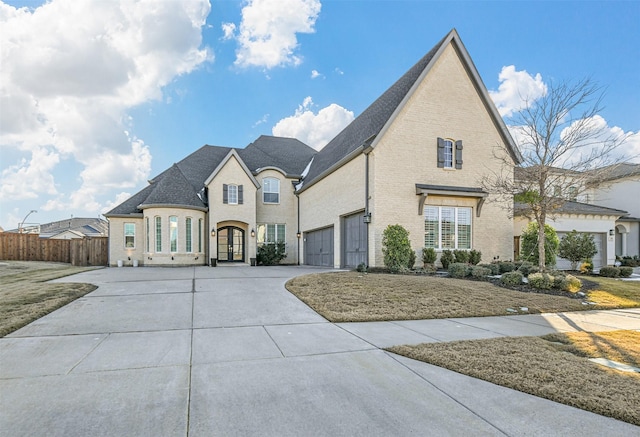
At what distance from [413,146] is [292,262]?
12577 millimetres

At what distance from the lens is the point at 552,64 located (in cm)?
1384

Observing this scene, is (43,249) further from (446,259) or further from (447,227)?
(447,227)

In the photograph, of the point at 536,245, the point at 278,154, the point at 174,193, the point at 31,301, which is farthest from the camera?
the point at 278,154

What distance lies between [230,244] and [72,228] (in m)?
40.8

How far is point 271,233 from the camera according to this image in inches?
969

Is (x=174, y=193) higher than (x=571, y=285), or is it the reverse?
(x=174, y=193)

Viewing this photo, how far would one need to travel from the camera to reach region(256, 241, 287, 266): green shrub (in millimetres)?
22953

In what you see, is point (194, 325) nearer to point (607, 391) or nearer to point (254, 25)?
point (607, 391)

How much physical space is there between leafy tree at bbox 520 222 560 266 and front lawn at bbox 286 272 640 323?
440 centimetres

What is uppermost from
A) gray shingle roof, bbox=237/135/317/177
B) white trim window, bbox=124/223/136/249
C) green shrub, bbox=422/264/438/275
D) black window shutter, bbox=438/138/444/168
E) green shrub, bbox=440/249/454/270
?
gray shingle roof, bbox=237/135/317/177

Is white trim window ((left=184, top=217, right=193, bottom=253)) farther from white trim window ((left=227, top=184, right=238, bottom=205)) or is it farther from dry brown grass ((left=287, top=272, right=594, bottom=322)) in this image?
dry brown grass ((left=287, top=272, right=594, bottom=322))

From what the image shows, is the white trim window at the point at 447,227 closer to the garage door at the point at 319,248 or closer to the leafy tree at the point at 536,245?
the leafy tree at the point at 536,245

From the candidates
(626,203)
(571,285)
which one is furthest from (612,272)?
(626,203)

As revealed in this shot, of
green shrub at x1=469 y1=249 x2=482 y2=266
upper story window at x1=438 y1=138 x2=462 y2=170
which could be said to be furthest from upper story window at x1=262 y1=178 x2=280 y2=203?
green shrub at x1=469 y1=249 x2=482 y2=266
